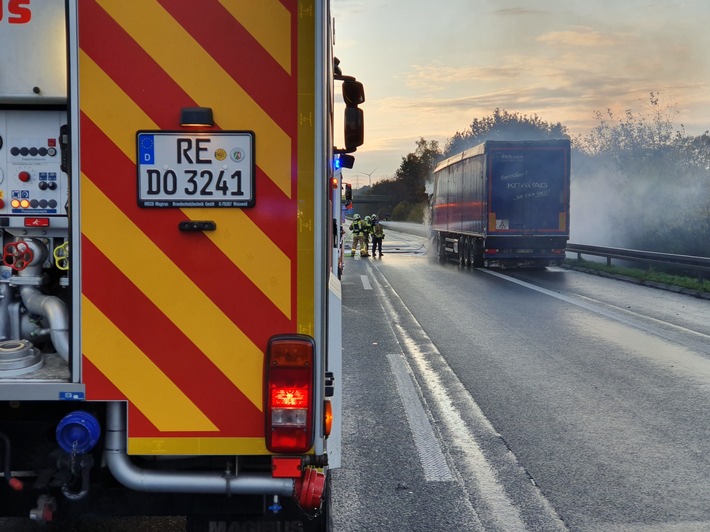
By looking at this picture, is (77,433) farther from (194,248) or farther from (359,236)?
(359,236)

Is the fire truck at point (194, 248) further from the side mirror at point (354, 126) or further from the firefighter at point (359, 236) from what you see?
the firefighter at point (359, 236)

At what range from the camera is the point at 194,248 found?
2.93 metres

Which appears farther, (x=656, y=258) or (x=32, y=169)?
(x=656, y=258)

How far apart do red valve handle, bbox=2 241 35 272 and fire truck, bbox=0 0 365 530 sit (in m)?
0.53

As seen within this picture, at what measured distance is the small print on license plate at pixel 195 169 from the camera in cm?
290

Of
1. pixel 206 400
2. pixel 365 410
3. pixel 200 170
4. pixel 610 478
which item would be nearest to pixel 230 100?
pixel 200 170

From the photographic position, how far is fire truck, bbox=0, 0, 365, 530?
2891mm

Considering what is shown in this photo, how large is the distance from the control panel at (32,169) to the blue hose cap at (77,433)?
96 centimetres

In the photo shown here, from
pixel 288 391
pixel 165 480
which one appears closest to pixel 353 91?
pixel 288 391

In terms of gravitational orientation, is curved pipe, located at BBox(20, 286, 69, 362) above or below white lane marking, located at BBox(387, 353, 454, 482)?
above

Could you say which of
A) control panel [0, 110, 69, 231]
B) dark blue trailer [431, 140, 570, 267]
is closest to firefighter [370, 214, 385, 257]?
dark blue trailer [431, 140, 570, 267]

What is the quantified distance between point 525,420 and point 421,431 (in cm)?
97

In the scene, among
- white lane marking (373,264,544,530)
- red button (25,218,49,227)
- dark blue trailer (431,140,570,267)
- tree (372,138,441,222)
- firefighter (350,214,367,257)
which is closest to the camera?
red button (25,218,49,227)

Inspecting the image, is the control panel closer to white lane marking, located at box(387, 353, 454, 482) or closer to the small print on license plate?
the small print on license plate
